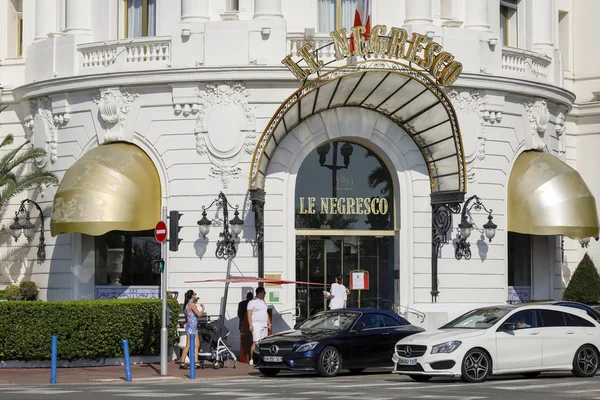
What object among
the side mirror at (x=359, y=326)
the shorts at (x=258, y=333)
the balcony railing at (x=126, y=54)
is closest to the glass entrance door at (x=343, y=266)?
the shorts at (x=258, y=333)

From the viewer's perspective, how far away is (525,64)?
136 ft

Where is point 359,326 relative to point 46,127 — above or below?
below

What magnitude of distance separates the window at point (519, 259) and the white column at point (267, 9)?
10.5 meters

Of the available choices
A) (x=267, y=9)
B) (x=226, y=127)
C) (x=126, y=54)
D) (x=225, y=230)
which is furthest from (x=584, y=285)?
(x=126, y=54)

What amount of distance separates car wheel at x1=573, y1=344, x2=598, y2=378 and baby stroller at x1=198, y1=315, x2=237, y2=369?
8.74 meters

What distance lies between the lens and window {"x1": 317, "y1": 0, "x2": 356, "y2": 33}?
132ft

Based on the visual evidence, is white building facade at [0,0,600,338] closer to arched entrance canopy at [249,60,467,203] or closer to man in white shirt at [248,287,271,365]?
arched entrance canopy at [249,60,467,203]

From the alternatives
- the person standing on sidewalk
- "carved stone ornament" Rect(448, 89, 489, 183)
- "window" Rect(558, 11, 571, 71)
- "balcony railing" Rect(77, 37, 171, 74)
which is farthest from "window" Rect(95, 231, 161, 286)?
"window" Rect(558, 11, 571, 71)

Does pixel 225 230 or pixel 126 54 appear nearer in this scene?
pixel 225 230

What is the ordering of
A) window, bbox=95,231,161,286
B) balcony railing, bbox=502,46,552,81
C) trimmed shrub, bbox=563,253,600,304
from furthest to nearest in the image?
trimmed shrub, bbox=563,253,600,304 < balcony railing, bbox=502,46,552,81 < window, bbox=95,231,161,286

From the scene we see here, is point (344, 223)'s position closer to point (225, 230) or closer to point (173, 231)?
point (225, 230)

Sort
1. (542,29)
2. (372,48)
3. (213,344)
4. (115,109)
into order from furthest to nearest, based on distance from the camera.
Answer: (542,29) → (115,109) → (372,48) → (213,344)

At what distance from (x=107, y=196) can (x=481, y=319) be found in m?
13.1

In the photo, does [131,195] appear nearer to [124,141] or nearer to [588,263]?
[124,141]
